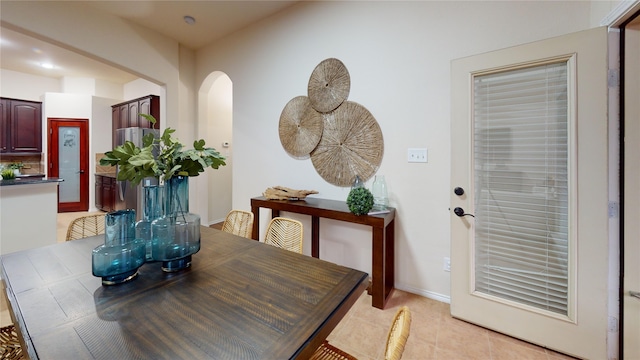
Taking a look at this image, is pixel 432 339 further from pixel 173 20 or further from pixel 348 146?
pixel 173 20

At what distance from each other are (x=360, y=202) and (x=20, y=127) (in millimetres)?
7353

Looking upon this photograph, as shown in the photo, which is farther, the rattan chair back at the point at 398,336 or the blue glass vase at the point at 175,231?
the blue glass vase at the point at 175,231

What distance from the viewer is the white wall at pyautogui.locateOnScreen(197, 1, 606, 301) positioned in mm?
2002

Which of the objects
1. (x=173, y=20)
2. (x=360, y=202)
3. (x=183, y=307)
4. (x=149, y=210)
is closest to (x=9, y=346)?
(x=149, y=210)

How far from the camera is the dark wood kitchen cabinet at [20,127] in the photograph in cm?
512

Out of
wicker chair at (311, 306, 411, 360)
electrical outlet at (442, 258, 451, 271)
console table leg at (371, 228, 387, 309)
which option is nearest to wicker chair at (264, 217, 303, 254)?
console table leg at (371, 228, 387, 309)

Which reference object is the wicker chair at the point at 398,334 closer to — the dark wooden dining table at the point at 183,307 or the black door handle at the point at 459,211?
the dark wooden dining table at the point at 183,307

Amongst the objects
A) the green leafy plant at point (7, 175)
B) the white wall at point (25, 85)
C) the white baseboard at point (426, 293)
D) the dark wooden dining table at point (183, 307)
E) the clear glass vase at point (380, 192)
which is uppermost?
the white wall at point (25, 85)

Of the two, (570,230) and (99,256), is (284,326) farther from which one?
(570,230)

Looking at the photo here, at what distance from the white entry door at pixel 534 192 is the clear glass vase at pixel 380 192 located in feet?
1.91

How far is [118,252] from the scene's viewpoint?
108 cm

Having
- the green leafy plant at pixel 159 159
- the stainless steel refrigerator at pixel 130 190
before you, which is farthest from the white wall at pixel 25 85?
the green leafy plant at pixel 159 159

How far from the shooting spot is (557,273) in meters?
1.71

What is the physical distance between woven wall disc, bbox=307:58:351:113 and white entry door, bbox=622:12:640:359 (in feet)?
6.27
